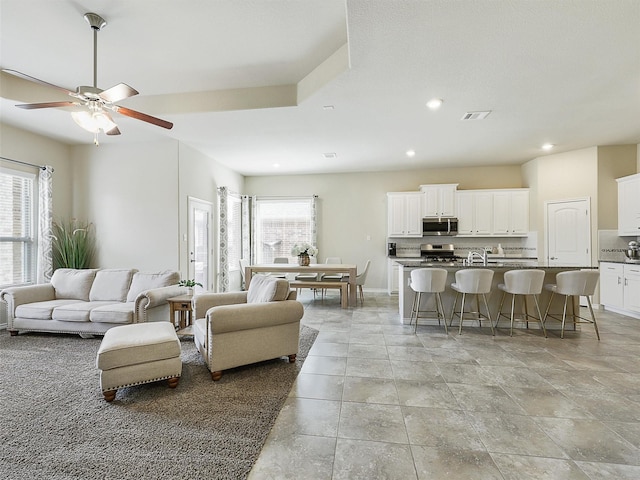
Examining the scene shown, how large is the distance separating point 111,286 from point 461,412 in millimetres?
4558

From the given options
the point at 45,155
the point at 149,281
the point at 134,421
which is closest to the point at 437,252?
the point at 149,281

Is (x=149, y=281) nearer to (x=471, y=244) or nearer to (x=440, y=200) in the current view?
(x=440, y=200)

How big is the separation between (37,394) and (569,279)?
5705 mm

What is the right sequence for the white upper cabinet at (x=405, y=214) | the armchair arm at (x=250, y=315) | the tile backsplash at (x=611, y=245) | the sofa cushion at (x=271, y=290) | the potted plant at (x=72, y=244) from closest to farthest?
the armchair arm at (x=250, y=315), the sofa cushion at (x=271, y=290), the potted plant at (x=72, y=244), the tile backsplash at (x=611, y=245), the white upper cabinet at (x=405, y=214)

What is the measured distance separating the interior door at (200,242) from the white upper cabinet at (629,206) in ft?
25.1

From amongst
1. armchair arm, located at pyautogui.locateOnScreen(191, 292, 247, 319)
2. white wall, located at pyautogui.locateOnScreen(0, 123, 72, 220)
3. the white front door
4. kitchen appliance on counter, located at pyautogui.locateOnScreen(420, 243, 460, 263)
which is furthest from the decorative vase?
the white front door

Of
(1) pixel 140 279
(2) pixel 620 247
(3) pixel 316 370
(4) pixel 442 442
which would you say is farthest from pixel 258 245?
(2) pixel 620 247

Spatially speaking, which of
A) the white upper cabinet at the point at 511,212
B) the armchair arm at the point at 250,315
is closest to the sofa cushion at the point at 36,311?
the armchair arm at the point at 250,315

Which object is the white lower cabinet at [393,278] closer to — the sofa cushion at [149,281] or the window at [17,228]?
the sofa cushion at [149,281]

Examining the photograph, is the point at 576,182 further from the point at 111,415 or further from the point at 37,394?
the point at 37,394

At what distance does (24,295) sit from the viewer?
423 centimetres

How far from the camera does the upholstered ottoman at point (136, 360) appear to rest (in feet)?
8.05

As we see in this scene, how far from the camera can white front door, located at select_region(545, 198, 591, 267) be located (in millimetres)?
5914

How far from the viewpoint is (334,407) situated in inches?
93.2
